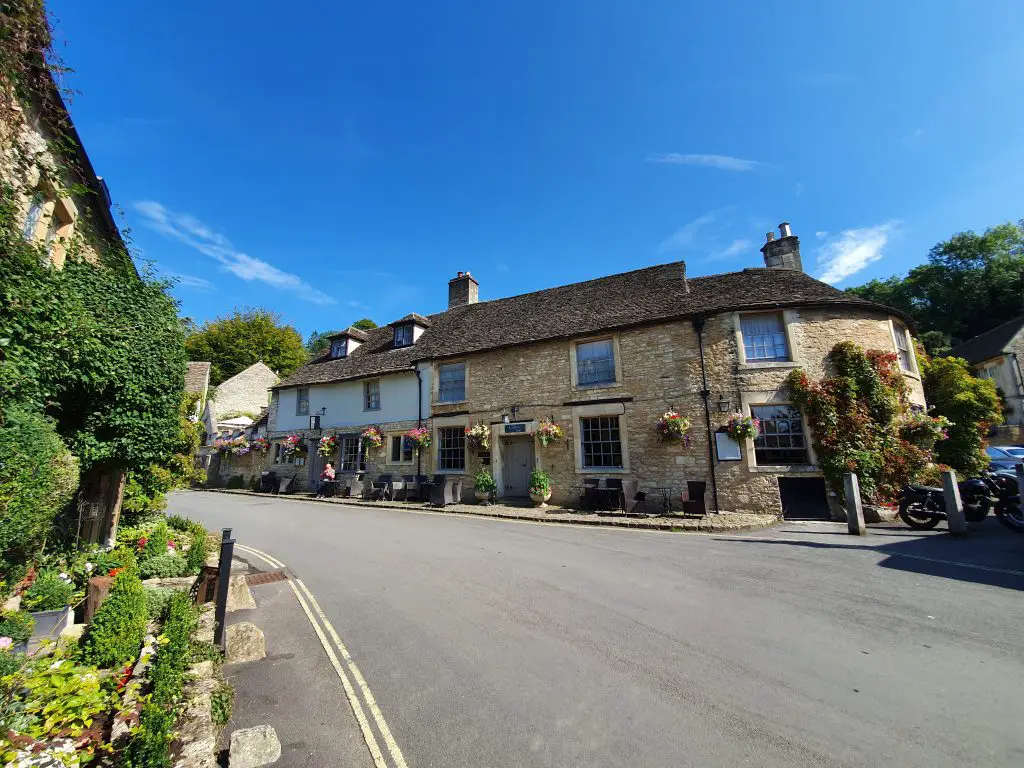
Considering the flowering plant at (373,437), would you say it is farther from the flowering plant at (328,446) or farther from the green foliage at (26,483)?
the green foliage at (26,483)

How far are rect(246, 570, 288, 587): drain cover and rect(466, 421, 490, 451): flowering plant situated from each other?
931 cm

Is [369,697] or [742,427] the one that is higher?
[742,427]

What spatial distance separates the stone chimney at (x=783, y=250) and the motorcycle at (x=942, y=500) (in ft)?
29.6

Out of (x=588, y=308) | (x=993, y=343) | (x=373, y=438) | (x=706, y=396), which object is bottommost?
(x=373, y=438)

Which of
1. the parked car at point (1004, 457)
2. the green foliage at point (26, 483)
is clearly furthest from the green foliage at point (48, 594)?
the parked car at point (1004, 457)

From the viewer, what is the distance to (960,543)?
26.0 feet

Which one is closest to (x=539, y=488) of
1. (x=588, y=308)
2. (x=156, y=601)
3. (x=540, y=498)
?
(x=540, y=498)

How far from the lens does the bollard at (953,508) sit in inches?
327

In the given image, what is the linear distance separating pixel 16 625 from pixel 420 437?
13692 mm

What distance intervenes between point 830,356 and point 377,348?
19.4 metres

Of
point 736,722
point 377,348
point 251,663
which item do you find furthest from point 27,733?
point 377,348

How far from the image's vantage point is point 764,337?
13.2m

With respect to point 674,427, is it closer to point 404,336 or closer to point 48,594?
point 48,594

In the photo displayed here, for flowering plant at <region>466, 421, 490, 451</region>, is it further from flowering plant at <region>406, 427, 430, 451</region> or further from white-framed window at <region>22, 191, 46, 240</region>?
white-framed window at <region>22, 191, 46, 240</region>
